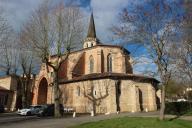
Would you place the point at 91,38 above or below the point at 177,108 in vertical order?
above

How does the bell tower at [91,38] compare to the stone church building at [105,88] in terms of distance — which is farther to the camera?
the bell tower at [91,38]

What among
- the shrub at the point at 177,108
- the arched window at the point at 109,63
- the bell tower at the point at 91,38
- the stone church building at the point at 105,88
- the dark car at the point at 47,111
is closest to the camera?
the shrub at the point at 177,108

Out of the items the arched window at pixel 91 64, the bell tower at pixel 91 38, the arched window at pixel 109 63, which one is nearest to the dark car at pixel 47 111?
the arched window at pixel 91 64

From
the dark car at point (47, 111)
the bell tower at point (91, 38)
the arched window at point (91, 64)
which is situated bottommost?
the dark car at point (47, 111)

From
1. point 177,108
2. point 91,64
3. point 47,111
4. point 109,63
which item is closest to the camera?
point 177,108

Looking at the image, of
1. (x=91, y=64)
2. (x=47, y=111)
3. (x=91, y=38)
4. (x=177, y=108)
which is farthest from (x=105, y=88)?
(x=91, y=38)

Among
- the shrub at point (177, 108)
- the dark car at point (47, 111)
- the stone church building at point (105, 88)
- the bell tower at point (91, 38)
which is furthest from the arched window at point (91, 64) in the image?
the shrub at point (177, 108)

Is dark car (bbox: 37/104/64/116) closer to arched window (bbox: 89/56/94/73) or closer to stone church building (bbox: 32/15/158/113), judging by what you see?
stone church building (bbox: 32/15/158/113)

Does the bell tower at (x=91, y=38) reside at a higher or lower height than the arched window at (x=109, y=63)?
higher

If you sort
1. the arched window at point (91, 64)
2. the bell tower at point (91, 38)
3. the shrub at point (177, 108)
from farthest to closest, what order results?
the bell tower at point (91, 38) < the arched window at point (91, 64) < the shrub at point (177, 108)

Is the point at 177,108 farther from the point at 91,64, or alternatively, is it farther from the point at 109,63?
the point at 91,64

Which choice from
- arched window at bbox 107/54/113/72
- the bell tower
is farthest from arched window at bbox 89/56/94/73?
the bell tower

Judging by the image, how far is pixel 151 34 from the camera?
65.6 feet

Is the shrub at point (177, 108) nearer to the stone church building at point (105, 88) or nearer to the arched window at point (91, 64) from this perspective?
the stone church building at point (105, 88)
